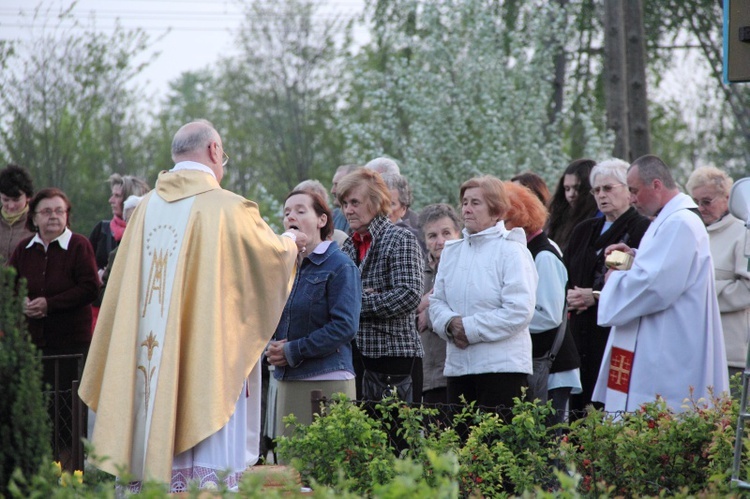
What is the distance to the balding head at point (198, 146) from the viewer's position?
569 centimetres

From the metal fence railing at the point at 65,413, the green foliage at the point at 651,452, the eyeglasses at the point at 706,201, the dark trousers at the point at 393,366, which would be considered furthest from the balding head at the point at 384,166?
the green foliage at the point at 651,452

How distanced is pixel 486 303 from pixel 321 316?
3.16 feet

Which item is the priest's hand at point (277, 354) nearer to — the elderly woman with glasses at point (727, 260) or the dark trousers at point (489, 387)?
the dark trousers at point (489, 387)

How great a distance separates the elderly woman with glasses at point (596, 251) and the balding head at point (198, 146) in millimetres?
2752

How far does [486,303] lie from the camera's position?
6344 mm

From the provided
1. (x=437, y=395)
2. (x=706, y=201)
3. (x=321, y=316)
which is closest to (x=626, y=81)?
(x=706, y=201)

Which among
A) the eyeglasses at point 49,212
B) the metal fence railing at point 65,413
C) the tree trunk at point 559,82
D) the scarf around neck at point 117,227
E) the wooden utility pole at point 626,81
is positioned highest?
the tree trunk at point 559,82

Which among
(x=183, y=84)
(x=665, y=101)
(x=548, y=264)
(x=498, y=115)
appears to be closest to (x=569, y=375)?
(x=548, y=264)

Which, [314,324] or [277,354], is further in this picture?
[314,324]

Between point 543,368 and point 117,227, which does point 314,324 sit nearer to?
point 543,368

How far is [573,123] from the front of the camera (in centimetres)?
2230

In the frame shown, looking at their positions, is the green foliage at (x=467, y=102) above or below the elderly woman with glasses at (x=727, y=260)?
above

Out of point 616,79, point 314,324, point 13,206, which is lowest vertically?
point 314,324

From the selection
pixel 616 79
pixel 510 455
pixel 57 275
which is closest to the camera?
pixel 510 455
